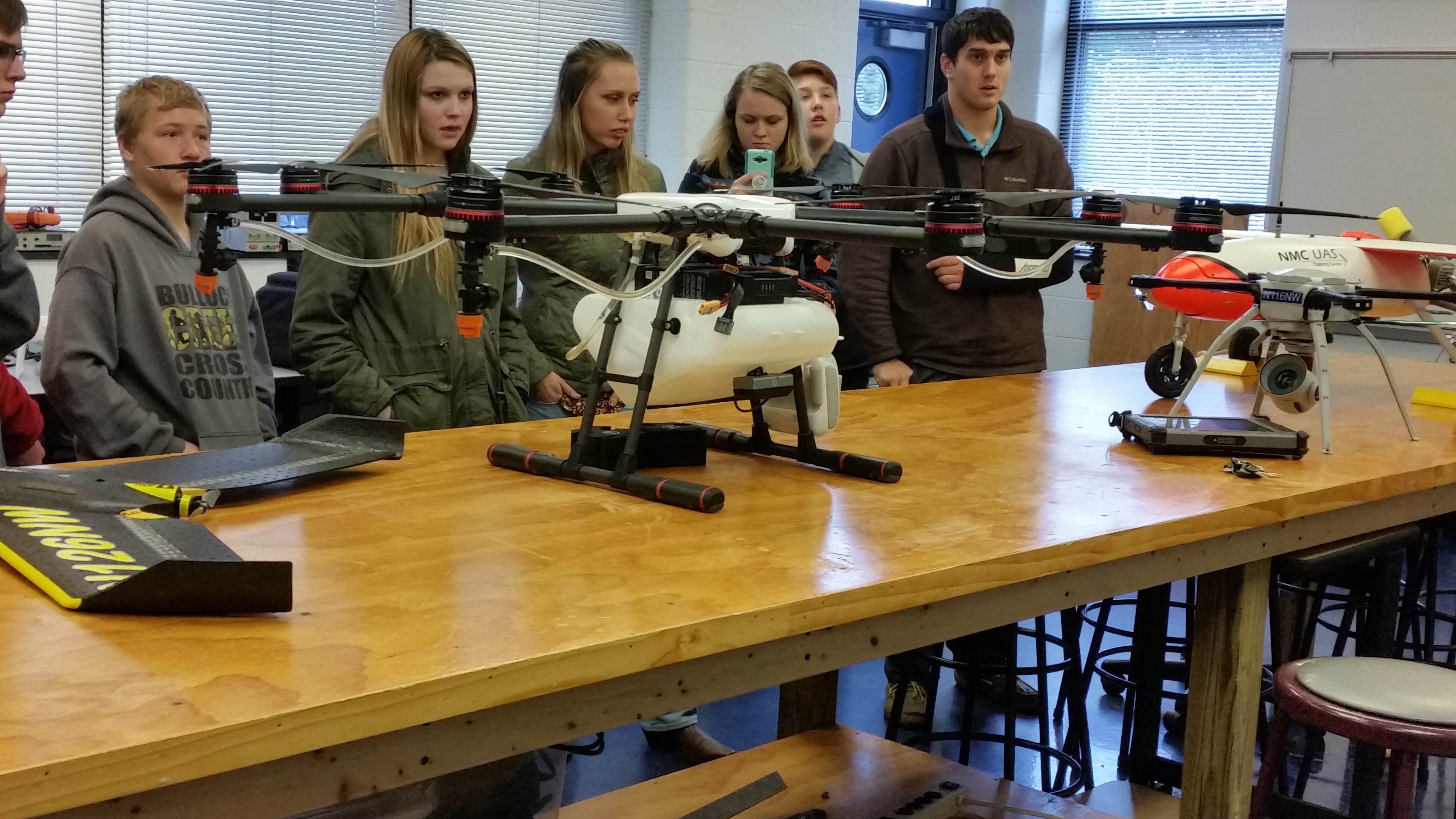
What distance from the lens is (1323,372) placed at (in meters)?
2.29

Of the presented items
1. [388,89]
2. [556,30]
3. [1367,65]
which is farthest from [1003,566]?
[1367,65]

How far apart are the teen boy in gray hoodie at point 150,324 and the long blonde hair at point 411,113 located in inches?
14.3

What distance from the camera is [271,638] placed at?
1.20 meters

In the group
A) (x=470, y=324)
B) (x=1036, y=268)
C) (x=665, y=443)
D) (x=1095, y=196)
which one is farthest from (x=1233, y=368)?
(x=470, y=324)

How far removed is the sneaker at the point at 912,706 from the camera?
3.28m

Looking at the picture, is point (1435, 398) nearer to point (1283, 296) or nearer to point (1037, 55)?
point (1283, 296)

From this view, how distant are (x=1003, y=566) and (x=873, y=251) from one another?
6.01 ft

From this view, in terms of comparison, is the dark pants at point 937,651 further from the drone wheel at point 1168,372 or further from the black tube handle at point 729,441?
the black tube handle at point 729,441

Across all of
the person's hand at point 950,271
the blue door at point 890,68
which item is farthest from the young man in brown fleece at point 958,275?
the blue door at point 890,68

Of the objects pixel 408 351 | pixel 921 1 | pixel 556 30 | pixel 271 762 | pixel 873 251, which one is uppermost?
pixel 921 1

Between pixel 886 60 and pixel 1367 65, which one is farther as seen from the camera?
pixel 886 60

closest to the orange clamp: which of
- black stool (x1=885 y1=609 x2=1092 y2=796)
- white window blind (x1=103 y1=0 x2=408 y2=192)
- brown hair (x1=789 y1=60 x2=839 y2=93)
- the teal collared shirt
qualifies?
black stool (x1=885 y1=609 x2=1092 y2=796)

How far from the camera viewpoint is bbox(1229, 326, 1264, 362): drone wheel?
2.70 metres

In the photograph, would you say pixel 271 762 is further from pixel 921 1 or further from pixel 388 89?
pixel 921 1
